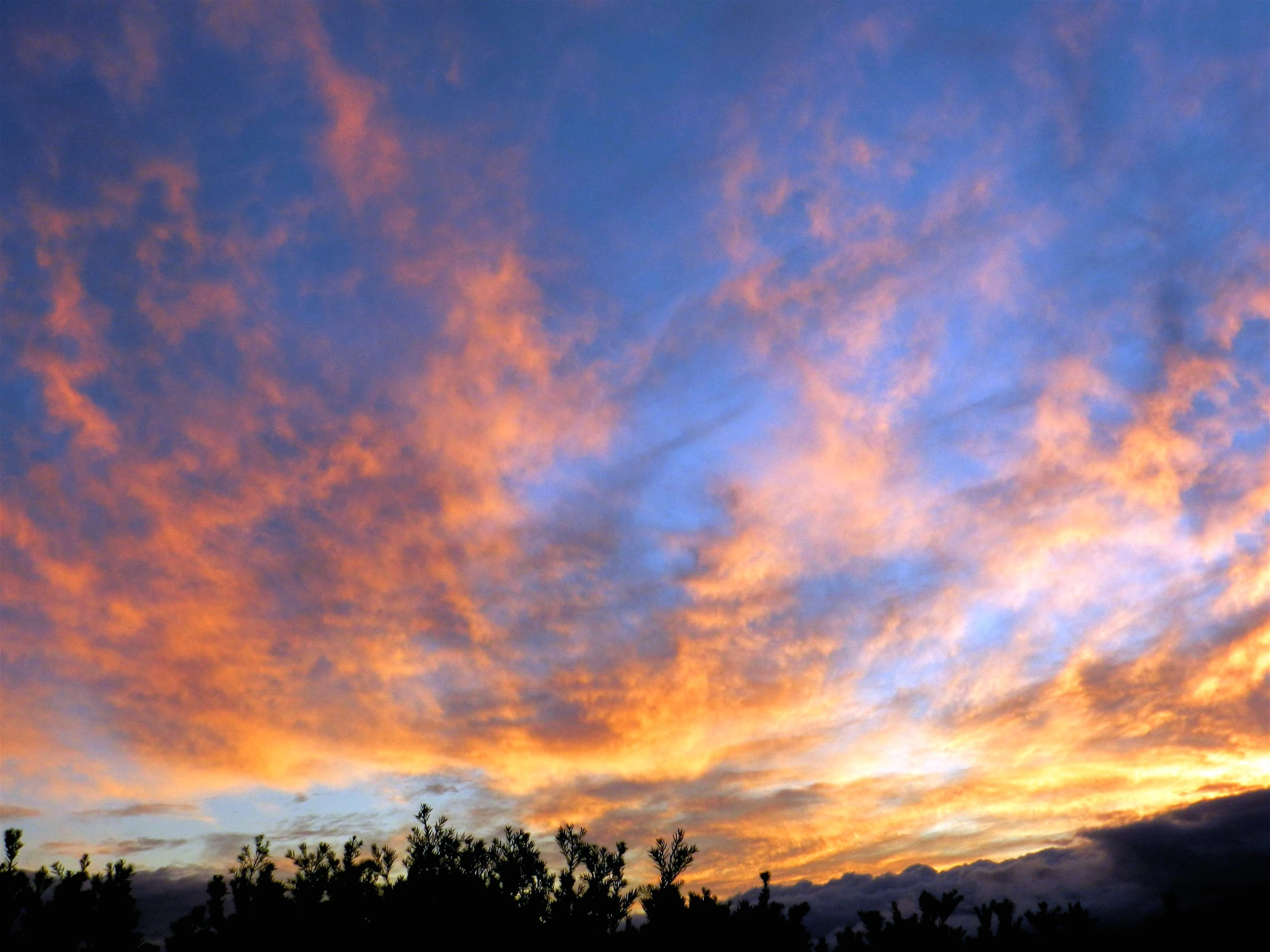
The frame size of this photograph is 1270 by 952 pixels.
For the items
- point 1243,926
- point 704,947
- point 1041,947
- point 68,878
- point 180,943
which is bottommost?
point 1243,926

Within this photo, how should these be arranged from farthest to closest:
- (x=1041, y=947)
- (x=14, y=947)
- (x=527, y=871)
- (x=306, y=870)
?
1. (x=527, y=871)
2. (x=306, y=870)
3. (x=1041, y=947)
4. (x=14, y=947)

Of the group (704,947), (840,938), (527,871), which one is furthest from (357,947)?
(527,871)

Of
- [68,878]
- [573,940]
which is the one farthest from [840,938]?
[68,878]

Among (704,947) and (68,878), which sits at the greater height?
(68,878)

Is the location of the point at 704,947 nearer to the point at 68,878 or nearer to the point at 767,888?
the point at 767,888

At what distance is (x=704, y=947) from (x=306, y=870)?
3198 cm

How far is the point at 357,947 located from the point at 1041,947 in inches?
913

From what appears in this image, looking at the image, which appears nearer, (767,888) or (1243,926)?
Answer: (767,888)

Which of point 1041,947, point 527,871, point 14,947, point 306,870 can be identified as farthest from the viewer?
point 527,871

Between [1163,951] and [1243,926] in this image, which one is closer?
[1163,951]

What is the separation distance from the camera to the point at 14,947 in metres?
20.4

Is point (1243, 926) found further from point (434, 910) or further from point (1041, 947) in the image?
point (434, 910)

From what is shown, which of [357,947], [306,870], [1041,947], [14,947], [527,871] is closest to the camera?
[14,947]

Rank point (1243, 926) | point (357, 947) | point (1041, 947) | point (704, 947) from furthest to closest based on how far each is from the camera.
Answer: point (1243, 926) → point (1041, 947) → point (357, 947) → point (704, 947)
